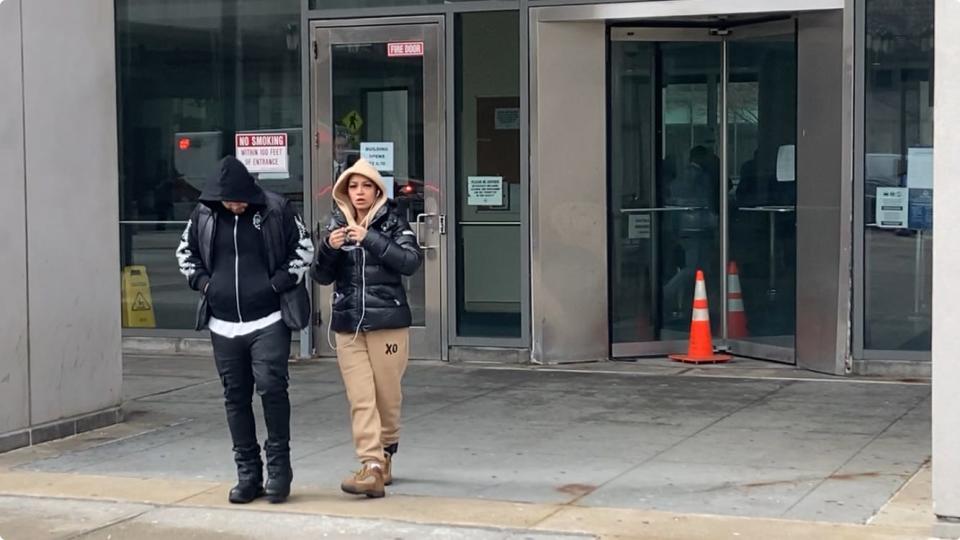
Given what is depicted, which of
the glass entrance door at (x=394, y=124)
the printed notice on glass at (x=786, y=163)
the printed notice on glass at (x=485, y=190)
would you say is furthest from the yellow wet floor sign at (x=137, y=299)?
the printed notice on glass at (x=786, y=163)

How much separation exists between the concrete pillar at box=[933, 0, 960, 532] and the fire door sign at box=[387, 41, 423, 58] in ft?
23.6

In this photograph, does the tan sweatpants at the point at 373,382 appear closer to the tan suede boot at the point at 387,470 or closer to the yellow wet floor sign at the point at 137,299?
the tan suede boot at the point at 387,470

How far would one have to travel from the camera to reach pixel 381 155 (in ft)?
43.3

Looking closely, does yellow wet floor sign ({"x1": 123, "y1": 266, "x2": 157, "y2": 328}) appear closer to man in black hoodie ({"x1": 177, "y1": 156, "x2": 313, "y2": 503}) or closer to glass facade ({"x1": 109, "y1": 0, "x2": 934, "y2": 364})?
glass facade ({"x1": 109, "y1": 0, "x2": 934, "y2": 364})

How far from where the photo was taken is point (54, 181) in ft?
31.5

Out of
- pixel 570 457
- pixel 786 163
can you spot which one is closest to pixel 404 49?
pixel 786 163

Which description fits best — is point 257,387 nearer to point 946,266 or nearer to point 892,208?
point 946,266

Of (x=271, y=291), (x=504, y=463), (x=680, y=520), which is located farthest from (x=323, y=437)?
(x=680, y=520)

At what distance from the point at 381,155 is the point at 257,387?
5839 mm

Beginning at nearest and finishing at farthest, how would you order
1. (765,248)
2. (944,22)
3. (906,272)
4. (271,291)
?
(944,22) → (271,291) → (906,272) → (765,248)

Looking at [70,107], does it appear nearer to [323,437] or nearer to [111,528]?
[323,437]

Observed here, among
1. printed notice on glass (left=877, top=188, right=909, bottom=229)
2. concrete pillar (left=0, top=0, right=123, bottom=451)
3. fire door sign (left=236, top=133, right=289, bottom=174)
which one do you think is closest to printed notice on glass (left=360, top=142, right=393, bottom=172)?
fire door sign (left=236, top=133, right=289, bottom=174)

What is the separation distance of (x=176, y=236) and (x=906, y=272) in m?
6.89

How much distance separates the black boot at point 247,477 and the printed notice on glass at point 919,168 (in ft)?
20.5
